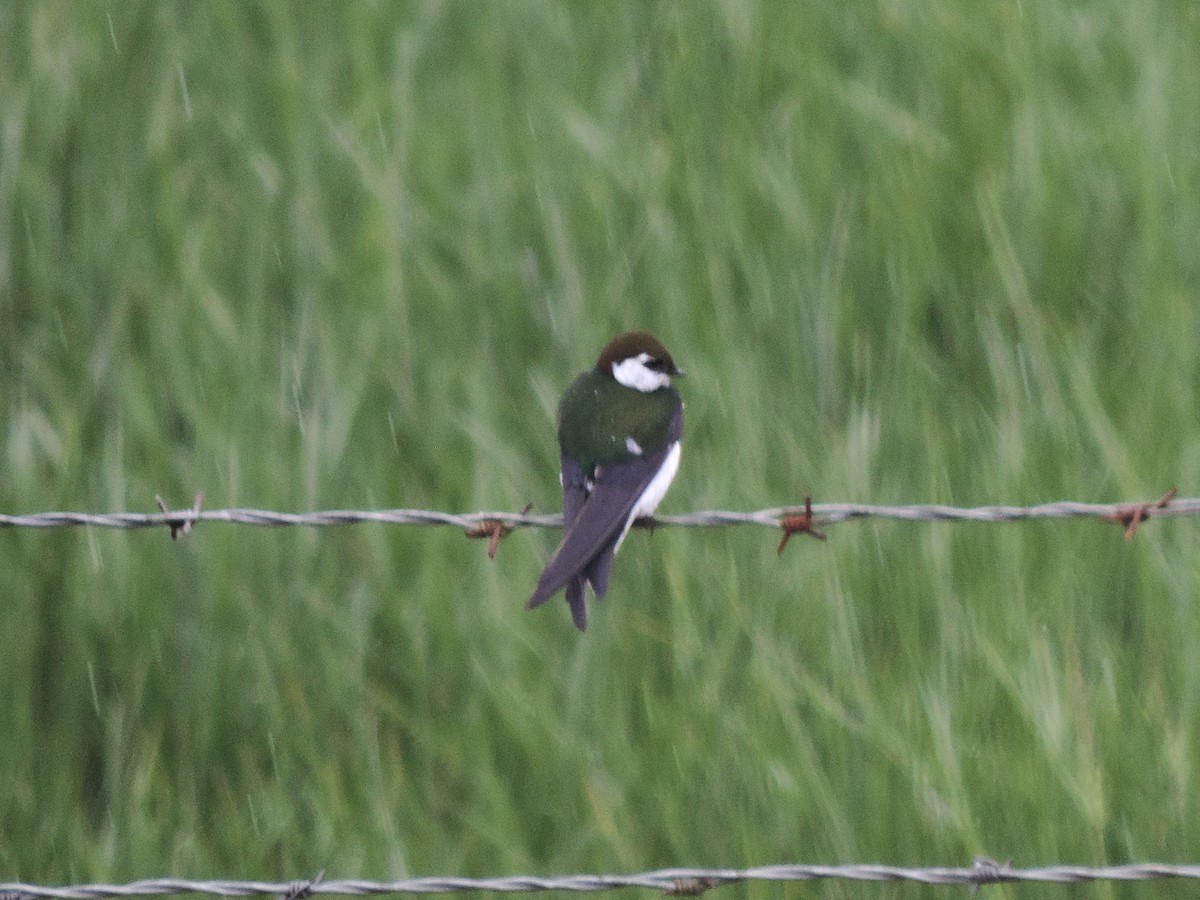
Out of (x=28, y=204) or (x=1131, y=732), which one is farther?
(x=28, y=204)

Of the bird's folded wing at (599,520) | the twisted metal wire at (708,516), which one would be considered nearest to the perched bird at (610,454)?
the bird's folded wing at (599,520)

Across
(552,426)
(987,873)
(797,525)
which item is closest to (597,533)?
(797,525)

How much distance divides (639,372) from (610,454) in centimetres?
38

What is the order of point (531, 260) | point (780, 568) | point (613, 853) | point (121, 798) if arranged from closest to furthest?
point (613, 853) < point (121, 798) < point (780, 568) < point (531, 260)

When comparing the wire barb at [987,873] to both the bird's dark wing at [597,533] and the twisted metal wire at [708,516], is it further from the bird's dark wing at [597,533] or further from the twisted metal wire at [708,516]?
the bird's dark wing at [597,533]

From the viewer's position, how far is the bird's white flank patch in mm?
3398

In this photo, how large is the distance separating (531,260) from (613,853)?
1.92 meters

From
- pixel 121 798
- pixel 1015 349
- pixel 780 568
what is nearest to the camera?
pixel 121 798

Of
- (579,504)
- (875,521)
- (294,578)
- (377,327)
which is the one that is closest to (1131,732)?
(875,521)

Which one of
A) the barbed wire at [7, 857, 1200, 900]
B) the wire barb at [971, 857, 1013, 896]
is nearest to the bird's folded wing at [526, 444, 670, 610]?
the barbed wire at [7, 857, 1200, 900]

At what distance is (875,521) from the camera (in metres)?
3.71

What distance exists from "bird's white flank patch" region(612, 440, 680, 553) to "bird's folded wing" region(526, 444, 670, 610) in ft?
0.06

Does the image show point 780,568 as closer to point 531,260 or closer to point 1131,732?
point 1131,732

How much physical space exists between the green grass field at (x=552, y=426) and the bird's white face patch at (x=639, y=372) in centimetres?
28
